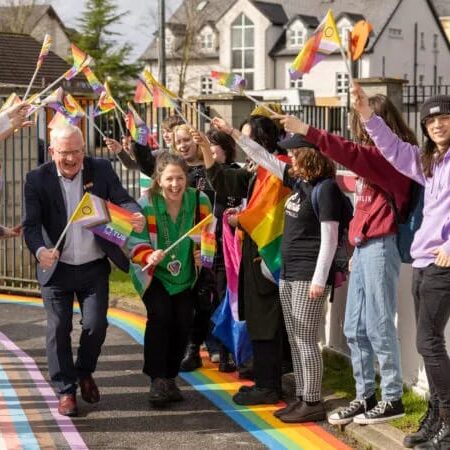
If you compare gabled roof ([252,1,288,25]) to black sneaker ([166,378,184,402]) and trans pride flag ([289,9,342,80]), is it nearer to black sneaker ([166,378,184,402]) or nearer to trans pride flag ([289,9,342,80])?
black sneaker ([166,378,184,402])

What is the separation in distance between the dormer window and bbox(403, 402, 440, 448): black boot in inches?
2410

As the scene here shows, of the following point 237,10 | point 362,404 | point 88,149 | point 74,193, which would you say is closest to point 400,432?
point 362,404

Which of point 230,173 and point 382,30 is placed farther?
point 382,30

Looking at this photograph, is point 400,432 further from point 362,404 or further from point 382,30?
point 382,30

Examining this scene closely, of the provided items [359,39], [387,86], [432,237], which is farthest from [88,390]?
[387,86]

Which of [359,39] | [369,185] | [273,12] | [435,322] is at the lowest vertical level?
[435,322]

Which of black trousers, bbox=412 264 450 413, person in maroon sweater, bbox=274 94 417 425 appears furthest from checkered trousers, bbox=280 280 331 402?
black trousers, bbox=412 264 450 413

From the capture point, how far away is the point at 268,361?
6.45 m

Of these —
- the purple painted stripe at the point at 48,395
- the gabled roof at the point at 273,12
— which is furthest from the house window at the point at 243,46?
the purple painted stripe at the point at 48,395

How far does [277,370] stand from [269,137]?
160cm

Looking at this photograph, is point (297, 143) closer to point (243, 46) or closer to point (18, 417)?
point (18, 417)

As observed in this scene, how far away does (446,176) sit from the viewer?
501 centimetres

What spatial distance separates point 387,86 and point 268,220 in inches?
385

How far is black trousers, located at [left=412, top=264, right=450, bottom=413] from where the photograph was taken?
4.96 m
